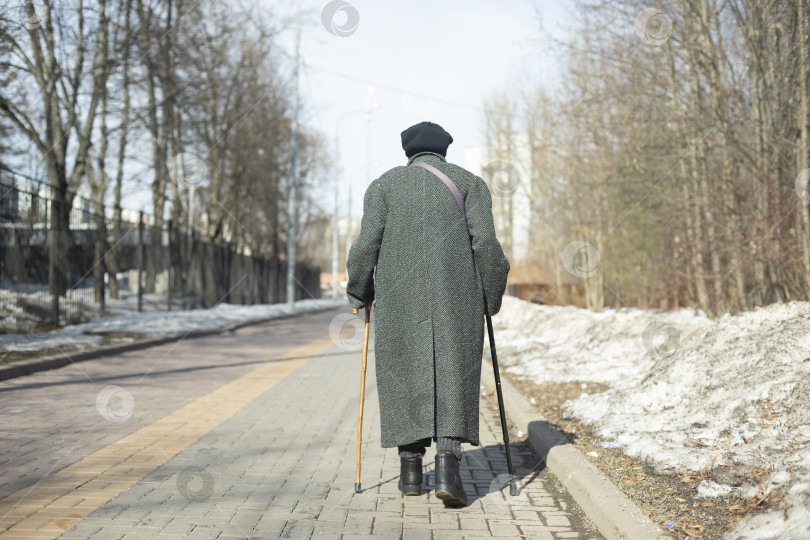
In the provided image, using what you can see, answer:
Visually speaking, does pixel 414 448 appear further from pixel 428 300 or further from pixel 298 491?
pixel 428 300

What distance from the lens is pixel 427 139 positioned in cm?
439

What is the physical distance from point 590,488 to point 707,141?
8.40m

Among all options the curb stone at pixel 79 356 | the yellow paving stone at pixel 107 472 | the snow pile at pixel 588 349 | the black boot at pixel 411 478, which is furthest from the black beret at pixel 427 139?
the curb stone at pixel 79 356

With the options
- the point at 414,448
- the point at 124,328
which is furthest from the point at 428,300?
the point at 124,328

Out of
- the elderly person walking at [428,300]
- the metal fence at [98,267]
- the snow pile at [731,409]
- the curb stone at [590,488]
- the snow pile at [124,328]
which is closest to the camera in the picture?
the curb stone at [590,488]

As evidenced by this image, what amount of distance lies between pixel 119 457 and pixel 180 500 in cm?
119

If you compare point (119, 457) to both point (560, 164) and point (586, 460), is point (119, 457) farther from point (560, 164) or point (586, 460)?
point (560, 164)

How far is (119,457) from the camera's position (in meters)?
4.99

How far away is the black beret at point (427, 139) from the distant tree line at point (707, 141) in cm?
532

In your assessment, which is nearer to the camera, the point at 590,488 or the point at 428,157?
the point at 590,488

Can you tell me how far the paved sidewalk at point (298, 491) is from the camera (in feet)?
11.8

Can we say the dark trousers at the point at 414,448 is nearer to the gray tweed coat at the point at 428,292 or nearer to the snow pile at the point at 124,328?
the gray tweed coat at the point at 428,292

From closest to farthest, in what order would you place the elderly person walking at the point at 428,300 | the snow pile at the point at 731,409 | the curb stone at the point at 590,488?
the curb stone at the point at 590,488
the snow pile at the point at 731,409
the elderly person walking at the point at 428,300

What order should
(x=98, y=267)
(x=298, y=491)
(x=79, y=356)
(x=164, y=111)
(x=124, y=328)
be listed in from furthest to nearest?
1. (x=164, y=111)
2. (x=98, y=267)
3. (x=124, y=328)
4. (x=79, y=356)
5. (x=298, y=491)
